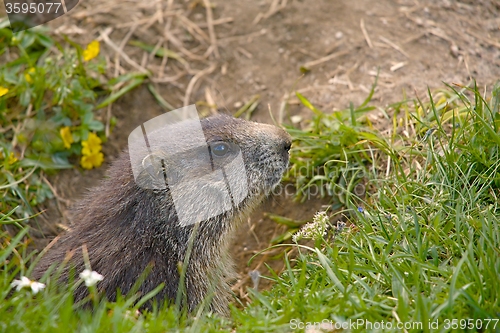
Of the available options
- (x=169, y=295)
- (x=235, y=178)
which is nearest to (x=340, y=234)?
(x=235, y=178)

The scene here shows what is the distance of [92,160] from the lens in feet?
20.3

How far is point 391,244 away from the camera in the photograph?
3664mm

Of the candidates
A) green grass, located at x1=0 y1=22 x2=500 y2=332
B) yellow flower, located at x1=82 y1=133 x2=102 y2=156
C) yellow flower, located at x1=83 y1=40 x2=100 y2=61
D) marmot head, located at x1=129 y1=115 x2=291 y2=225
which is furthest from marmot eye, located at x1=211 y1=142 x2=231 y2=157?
yellow flower, located at x1=83 y1=40 x2=100 y2=61

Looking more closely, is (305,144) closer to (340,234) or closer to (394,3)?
(340,234)

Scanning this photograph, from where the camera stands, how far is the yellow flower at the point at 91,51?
6207mm

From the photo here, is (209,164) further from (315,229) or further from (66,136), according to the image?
(66,136)

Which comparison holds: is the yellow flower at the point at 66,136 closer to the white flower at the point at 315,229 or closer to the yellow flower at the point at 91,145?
the yellow flower at the point at 91,145

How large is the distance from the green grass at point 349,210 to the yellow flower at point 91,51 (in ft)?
0.37

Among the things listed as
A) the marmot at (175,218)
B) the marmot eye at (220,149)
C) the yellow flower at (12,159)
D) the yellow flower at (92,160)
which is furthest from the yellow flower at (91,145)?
the marmot eye at (220,149)

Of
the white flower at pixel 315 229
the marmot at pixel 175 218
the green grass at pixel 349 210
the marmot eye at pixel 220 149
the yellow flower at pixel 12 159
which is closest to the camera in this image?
the green grass at pixel 349 210

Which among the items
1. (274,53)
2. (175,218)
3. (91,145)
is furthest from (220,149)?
(274,53)

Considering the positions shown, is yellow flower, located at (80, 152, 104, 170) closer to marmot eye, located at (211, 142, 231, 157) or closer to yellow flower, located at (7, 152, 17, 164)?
yellow flower, located at (7, 152, 17, 164)

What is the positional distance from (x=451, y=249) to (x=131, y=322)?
2.01 meters

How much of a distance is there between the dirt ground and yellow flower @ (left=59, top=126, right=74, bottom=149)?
1.18 feet
